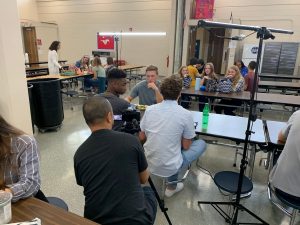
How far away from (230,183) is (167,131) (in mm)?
695

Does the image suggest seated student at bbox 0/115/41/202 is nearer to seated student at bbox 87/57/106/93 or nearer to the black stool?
the black stool

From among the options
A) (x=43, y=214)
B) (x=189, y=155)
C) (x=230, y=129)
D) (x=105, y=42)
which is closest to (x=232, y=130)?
(x=230, y=129)

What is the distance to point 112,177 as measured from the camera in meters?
1.12

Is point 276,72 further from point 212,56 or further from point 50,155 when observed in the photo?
point 50,155

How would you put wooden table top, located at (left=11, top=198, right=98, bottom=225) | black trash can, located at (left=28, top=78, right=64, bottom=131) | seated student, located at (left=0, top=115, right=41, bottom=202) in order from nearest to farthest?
wooden table top, located at (left=11, top=198, right=98, bottom=225), seated student, located at (left=0, top=115, right=41, bottom=202), black trash can, located at (left=28, top=78, right=64, bottom=131)

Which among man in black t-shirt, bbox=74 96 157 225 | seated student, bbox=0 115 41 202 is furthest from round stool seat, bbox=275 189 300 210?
seated student, bbox=0 115 41 202

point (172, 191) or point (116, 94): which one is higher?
point (116, 94)

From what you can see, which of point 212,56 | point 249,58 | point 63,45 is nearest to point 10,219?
point 249,58

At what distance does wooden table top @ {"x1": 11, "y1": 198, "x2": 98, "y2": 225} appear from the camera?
94 cm

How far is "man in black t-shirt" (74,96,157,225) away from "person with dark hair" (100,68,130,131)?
3.24 feet

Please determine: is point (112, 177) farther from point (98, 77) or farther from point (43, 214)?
point (98, 77)

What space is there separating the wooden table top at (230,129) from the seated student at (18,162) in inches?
61.0

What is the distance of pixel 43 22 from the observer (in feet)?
32.9

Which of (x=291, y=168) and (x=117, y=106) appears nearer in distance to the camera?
(x=291, y=168)
